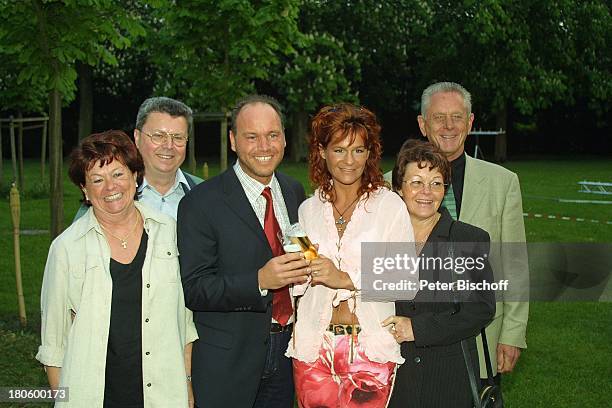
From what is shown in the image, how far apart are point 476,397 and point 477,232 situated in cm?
83

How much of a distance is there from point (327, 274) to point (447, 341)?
2.38 feet

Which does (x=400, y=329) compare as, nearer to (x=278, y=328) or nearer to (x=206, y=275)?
(x=278, y=328)

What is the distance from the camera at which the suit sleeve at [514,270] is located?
16.5 feet

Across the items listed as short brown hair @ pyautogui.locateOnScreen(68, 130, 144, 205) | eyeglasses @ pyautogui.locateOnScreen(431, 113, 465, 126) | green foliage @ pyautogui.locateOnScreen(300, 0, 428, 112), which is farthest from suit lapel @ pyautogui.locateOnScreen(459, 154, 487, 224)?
green foliage @ pyautogui.locateOnScreen(300, 0, 428, 112)

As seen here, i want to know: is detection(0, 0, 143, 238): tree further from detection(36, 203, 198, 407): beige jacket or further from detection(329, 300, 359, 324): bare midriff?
detection(329, 300, 359, 324): bare midriff

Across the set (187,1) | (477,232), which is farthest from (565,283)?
(477,232)

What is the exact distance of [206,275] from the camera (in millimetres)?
4184

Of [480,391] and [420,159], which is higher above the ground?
[420,159]

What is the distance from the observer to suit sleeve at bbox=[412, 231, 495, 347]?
13.6ft

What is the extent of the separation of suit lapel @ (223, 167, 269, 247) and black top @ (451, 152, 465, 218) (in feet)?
4.69

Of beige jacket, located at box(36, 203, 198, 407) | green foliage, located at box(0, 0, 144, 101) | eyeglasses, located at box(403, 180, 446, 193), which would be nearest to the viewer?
beige jacket, located at box(36, 203, 198, 407)

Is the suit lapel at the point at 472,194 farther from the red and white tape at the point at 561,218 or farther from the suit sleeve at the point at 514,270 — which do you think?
the red and white tape at the point at 561,218

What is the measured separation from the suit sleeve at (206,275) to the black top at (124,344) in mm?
259

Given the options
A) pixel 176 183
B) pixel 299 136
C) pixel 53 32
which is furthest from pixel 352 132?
pixel 299 136
